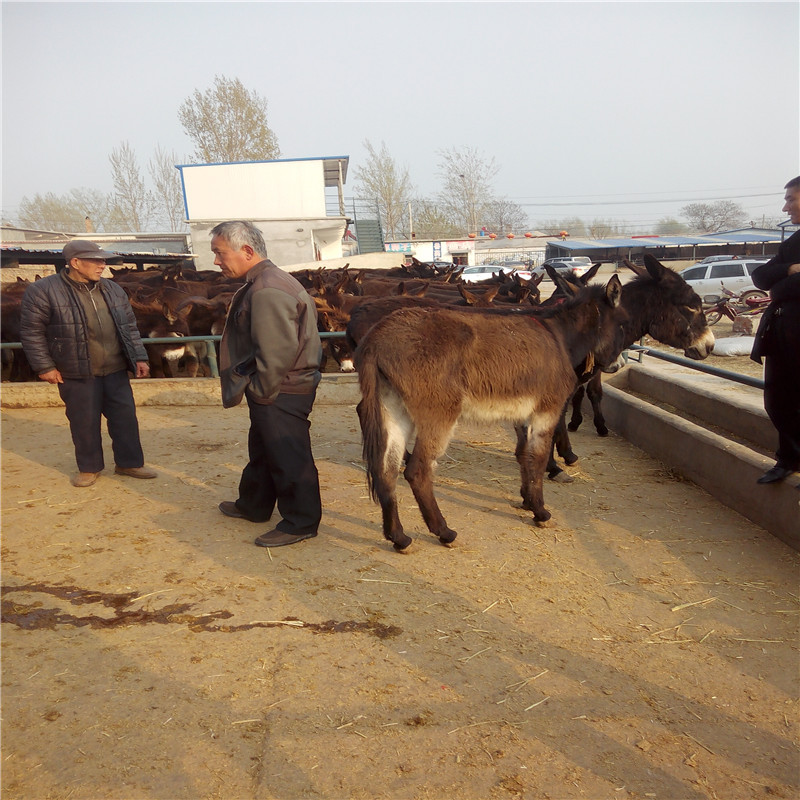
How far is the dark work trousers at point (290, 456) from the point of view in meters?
3.85

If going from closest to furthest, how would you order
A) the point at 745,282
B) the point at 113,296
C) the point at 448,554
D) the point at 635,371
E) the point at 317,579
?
the point at 317,579 → the point at 448,554 → the point at 113,296 → the point at 635,371 → the point at 745,282

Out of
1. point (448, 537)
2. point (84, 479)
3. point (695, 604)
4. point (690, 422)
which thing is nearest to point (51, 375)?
point (84, 479)

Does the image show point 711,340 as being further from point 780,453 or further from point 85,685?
point 85,685

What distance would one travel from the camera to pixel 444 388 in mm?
3828

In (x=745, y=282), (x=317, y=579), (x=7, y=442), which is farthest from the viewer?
(x=745, y=282)

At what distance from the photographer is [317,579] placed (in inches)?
138

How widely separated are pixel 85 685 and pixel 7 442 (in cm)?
473

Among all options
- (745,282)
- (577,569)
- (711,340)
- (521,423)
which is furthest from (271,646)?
(745,282)

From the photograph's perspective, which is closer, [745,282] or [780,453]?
[780,453]

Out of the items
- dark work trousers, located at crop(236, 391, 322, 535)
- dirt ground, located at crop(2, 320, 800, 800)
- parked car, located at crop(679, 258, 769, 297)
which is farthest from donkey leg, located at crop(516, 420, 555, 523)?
parked car, located at crop(679, 258, 769, 297)

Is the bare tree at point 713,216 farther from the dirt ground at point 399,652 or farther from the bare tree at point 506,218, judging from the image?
the dirt ground at point 399,652

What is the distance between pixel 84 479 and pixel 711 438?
17.4 feet

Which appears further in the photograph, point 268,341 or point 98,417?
point 98,417

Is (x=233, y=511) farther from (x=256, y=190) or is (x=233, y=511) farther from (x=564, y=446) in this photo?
(x=256, y=190)
